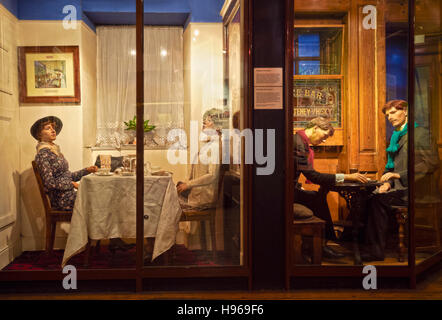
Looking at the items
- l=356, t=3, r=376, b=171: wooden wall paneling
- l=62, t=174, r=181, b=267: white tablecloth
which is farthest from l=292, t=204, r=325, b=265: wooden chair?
l=62, t=174, r=181, b=267: white tablecloth

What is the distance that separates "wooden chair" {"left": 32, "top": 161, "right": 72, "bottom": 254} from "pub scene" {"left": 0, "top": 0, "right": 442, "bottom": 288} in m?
0.02

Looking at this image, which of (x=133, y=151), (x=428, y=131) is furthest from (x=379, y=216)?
(x=133, y=151)

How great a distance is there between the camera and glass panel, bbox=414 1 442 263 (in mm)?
3590

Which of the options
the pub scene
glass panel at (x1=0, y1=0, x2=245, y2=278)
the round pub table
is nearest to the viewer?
the pub scene

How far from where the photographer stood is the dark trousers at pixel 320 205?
3186 mm

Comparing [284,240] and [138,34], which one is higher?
[138,34]

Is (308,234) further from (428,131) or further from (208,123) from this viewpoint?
(428,131)

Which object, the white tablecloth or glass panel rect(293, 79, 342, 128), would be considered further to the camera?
glass panel rect(293, 79, 342, 128)

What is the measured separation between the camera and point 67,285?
299 centimetres

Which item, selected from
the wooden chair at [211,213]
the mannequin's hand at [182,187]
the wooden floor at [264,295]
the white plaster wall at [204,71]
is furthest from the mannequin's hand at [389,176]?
the mannequin's hand at [182,187]

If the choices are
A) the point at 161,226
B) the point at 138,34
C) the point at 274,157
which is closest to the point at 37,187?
the point at 161,226

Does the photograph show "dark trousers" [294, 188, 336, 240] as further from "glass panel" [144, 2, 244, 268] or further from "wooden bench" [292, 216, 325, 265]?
"glass panel" [144, 2, 244, 268]
